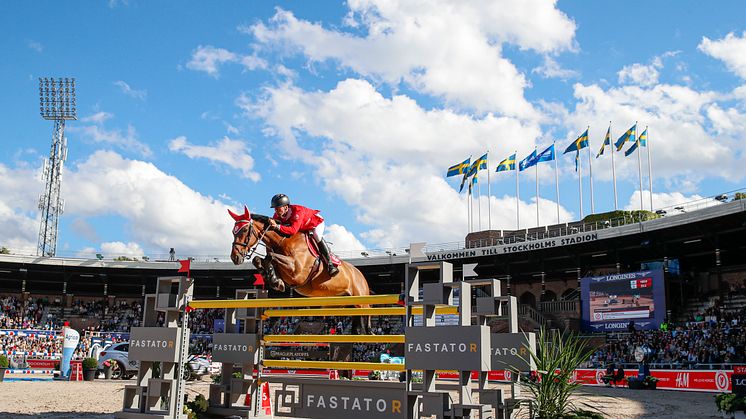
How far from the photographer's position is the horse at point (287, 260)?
29.0 ft

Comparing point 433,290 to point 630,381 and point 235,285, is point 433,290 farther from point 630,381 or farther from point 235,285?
point 235,285

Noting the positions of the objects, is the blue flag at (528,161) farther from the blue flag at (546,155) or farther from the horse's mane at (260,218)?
the horse's mane at (260,218)

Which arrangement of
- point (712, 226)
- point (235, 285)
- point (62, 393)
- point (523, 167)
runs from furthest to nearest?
point (235, 285), point (523, 167), point (712, 226), point (62, 393)

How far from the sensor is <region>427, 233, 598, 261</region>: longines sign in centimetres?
3173

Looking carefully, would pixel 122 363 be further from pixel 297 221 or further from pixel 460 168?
pixel 460 168

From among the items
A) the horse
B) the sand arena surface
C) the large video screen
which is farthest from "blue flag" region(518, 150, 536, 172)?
the horse

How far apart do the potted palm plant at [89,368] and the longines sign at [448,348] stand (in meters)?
18.8

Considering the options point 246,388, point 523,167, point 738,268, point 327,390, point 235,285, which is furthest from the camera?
point 235,285

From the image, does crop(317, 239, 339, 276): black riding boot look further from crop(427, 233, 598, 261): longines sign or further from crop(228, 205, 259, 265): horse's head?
crop(427, 233, 598, 261): longines sign

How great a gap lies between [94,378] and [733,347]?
23.4 meters

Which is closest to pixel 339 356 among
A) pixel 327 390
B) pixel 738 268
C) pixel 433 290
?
pixel 327 390

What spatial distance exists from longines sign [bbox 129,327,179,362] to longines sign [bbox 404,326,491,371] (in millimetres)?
3449

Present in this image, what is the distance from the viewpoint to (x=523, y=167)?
37.5 m

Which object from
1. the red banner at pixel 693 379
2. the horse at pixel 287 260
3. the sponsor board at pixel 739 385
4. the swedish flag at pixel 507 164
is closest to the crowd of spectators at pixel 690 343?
the red banner at pixel 693 379
